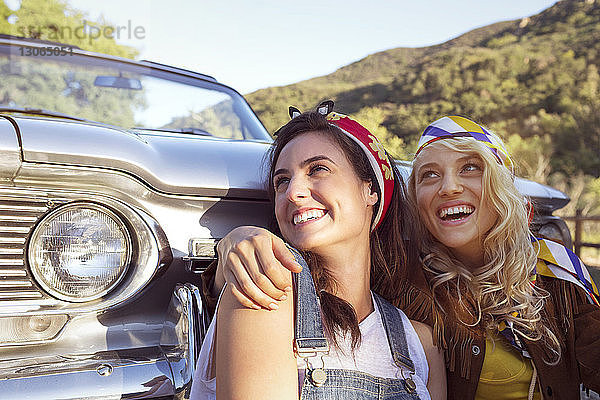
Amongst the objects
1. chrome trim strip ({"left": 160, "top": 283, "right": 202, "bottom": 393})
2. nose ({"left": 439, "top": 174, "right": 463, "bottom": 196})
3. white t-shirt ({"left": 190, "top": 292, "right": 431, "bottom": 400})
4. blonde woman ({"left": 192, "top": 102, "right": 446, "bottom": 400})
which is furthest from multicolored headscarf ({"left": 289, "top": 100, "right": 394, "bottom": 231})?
chrome trim strip ({"left": 160, "top": 283, "right": 202, "bottom": 393})

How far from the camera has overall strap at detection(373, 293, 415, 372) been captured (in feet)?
4.67

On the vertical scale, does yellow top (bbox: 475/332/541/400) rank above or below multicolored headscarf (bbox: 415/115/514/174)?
below

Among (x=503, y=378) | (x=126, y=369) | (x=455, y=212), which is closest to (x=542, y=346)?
(x=503, y=378)

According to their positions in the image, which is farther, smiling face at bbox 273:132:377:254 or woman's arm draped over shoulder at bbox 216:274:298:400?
smiling face at bbox 273:132:377:254

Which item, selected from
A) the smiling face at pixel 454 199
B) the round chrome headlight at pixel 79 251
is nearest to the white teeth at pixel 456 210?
the smiling face at pixel 454 199

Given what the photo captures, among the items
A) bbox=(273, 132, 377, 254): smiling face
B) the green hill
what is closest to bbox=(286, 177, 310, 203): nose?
bbox=(273, 132, 377, 254): smiling face

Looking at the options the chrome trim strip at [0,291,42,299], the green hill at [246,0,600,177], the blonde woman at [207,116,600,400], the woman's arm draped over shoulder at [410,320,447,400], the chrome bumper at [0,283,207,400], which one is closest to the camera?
the chrome bumper at [0,283,207,400]

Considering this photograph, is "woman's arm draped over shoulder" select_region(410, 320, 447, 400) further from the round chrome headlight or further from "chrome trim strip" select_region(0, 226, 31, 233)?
"chrome trim strip" select_region(0, 226, 31, 233)

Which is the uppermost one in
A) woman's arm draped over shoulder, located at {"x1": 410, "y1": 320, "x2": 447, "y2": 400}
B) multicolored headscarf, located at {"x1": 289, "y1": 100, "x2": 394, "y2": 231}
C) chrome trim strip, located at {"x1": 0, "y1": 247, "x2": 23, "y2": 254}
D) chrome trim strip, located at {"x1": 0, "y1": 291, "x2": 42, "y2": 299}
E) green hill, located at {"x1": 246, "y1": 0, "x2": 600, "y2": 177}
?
green hill, located at {"x1": 246, "y1": 0, "x2": 600, "y2": 177}

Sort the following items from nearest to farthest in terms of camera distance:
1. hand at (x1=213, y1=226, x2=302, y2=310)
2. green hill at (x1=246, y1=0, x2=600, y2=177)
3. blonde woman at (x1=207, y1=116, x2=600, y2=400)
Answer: hand at (x1=213, y1=226, x2=302, y2=310) < blonde woman at (x1=207, y1=116, x2=600, y2=400) < green hill at (x1=246, y1=0, x2=600, y2=177)

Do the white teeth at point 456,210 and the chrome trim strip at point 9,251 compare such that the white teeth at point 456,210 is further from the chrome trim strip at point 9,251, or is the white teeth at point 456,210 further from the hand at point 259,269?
the chrome trim strip at point 9,251

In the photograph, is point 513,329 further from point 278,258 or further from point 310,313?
point 278,258

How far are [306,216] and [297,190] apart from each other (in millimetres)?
77

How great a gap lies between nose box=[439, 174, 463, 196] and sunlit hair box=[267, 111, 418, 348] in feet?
0.46
